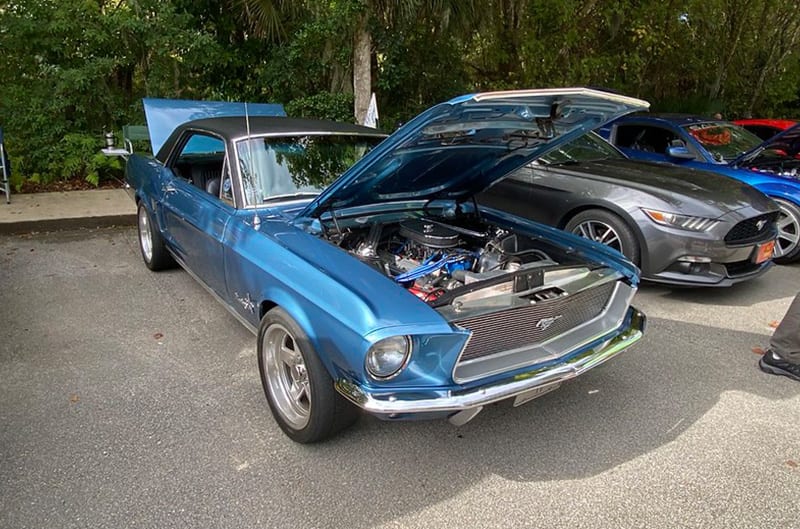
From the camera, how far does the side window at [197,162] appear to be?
4543 mm

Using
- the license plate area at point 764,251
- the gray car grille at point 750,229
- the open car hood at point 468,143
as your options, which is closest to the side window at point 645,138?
the gray car grille at point 750,229

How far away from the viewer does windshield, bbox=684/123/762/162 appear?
22.4ft

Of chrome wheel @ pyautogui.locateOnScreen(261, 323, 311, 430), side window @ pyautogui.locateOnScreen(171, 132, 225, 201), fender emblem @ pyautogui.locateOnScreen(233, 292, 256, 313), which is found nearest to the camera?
chrome wheel @ pyautogui.locateOnScreen(261, 323, 311, 430)

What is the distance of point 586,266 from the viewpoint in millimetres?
3123

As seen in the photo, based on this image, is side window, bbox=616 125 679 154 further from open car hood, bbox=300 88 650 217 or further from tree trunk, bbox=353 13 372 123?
open car hood, bbox=300 88 650 217

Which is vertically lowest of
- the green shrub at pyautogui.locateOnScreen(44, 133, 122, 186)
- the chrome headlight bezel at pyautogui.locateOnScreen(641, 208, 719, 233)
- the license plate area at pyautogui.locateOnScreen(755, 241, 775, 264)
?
the license plate area at pyautogui.locateOnScreen(755, 241, 775, 264)

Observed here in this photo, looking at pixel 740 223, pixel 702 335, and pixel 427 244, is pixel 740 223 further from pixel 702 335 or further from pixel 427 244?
pixel 427 244

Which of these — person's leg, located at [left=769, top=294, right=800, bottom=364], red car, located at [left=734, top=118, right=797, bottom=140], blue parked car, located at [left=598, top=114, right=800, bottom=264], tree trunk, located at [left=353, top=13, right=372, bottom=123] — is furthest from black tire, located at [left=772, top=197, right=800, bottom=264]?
tree trunk, located at [left=353, top=13, right=372, bottom=123]

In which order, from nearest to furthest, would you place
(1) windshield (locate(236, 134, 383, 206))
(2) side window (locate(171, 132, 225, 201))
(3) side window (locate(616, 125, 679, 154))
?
(1) windshield (locate(236, 134, 383, 206)) < (2) side window (locate(171, 132, 225, 201)) < (3) side window (locate(616, 125, 679, 154))

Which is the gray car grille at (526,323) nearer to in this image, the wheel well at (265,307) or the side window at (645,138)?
the wheel well at (265,307)

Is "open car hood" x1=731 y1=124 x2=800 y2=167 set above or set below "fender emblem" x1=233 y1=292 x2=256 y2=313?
above

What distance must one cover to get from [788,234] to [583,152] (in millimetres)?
2381

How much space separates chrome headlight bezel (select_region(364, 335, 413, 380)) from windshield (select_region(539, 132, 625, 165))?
388cm

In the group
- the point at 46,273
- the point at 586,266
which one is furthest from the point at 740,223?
Result: the point at 46,273
